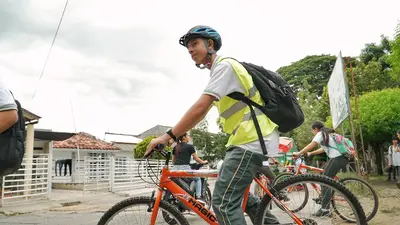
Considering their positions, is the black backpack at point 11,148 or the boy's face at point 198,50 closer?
the black backpack at point 11,148

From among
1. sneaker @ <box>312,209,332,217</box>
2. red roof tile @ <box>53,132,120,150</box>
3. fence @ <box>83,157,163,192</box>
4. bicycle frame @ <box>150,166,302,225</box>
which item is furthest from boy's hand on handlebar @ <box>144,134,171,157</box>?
red roof tile @ <box>53,132,120,150</box>

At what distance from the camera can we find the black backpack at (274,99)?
2.51 metres

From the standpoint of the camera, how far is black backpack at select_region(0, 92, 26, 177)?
7.77 ft

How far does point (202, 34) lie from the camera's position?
2703 millimetres

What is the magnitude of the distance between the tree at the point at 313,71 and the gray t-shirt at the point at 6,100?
42307 millimetres

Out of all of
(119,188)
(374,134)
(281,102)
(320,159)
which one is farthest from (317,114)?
(281,102)

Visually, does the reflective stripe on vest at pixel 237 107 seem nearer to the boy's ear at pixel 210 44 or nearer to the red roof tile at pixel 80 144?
the boy's ear at pixel 210 44

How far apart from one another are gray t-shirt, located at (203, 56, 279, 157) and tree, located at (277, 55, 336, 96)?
41.7 meters

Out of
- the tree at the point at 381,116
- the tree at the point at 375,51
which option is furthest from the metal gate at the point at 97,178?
the tree at the point at 375,51

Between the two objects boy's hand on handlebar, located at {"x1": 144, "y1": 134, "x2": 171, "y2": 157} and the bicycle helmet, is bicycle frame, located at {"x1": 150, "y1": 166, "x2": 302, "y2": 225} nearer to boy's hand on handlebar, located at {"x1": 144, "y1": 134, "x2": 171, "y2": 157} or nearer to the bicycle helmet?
boy's hand on handlebar, located at {"x1": 144, "y1": 134, "x2": 171, "y2": 157}

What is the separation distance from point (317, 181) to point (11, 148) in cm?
213

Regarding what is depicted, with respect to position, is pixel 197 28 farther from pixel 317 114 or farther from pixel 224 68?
pixel 317 114

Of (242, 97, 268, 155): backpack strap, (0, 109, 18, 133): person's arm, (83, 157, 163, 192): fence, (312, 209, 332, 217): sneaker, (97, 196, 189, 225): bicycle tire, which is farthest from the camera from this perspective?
(83, 157, 163, 192): fence

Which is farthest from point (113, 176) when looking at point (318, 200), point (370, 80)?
point (370, 80)
